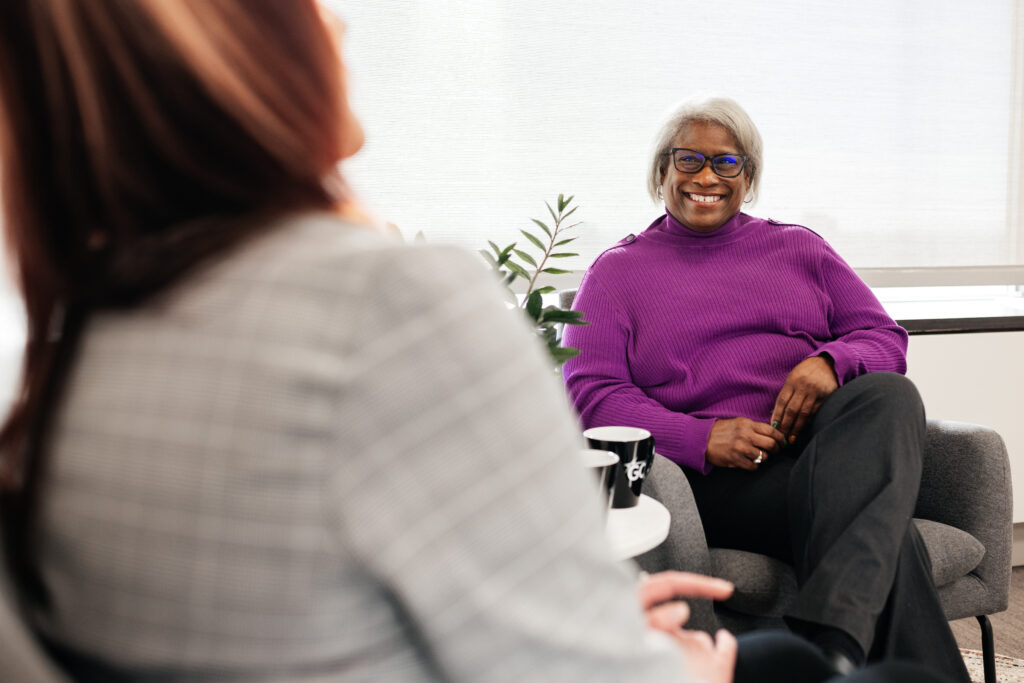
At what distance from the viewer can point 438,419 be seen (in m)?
0.43

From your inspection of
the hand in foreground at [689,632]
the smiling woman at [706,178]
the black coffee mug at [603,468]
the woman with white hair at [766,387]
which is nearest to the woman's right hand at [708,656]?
the hand in foreground at [689,632]

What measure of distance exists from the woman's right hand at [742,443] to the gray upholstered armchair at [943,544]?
0.18m

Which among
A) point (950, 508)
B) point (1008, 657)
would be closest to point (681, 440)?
point (950, 508)

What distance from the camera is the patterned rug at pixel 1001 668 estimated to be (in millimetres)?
1931

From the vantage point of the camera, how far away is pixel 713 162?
2051mm

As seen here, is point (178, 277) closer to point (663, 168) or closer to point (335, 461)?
point (335, 461)

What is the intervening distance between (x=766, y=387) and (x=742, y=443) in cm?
22

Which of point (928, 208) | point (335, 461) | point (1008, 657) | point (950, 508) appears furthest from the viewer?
point (928, 208)

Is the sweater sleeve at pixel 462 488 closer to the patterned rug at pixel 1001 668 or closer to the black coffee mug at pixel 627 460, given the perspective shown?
the black coffee mug at pixel 627 460

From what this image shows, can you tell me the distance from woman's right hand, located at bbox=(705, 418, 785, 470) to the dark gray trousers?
38mm

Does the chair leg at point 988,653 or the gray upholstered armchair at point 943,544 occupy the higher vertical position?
the gray upholstered armchair at point 943,544

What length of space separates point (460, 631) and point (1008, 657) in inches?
82.5

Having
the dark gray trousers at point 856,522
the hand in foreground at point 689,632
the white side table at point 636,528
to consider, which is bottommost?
the dark gray trousers at point 856,522

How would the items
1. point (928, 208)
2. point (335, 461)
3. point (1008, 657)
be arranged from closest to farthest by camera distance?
point (335, 461), point (1008, 657), point (928, 208)
